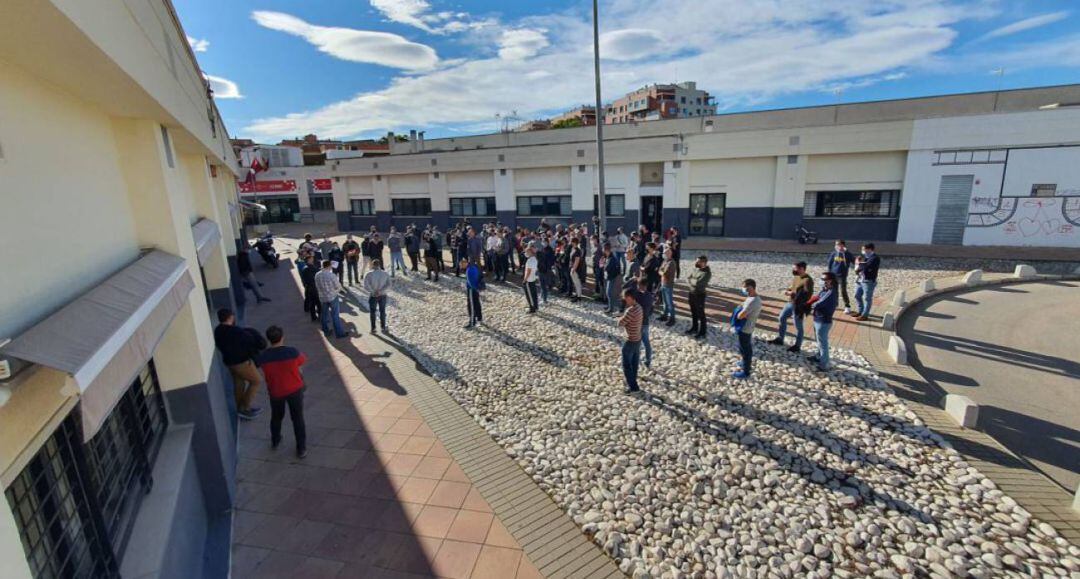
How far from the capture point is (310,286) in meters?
12.2

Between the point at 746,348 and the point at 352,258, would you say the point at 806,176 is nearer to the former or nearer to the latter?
the point at 746,348

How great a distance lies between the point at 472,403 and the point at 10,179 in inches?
230

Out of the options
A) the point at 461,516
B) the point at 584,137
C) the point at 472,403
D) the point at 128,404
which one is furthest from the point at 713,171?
the point at 128,404

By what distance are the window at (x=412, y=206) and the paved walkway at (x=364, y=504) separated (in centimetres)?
2434

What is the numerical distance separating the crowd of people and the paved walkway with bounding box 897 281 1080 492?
5.94ft

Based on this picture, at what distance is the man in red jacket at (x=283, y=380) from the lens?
241 inches

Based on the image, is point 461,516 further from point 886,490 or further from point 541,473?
point 886,490

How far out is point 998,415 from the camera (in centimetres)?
722

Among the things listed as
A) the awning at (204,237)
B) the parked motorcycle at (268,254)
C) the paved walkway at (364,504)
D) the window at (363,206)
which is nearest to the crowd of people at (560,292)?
the paved walkway at (364,504)

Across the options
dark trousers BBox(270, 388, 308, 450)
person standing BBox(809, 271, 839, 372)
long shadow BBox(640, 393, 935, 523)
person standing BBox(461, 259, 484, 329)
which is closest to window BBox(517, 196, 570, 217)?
person standing BBox(461, 259, 484, 329)

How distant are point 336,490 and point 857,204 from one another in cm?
2345

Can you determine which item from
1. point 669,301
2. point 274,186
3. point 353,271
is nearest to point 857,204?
point 669,301

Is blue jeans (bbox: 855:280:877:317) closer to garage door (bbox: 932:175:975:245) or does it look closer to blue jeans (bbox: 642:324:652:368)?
blue jeans (bbox: 642:324:652:368)

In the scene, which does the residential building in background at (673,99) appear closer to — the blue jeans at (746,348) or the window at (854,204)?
the window at (854,204)
